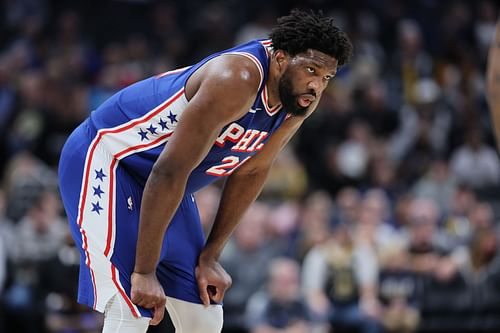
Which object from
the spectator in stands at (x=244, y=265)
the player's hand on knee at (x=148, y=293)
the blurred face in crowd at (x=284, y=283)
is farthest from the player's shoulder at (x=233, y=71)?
the spectator in stands at (x=244, y=265)

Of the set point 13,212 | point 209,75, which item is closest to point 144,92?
point 209,75

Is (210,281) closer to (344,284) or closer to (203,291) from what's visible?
(203,291)

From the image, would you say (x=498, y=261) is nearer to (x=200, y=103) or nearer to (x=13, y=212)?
(x=13, y=212)

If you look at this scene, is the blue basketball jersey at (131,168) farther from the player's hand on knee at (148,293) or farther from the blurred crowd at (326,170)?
the blurred crowd at (326,170)

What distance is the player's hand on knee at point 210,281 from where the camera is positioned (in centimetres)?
420

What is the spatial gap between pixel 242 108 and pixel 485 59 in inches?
403

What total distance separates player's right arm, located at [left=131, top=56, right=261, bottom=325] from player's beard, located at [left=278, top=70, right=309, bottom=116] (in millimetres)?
130

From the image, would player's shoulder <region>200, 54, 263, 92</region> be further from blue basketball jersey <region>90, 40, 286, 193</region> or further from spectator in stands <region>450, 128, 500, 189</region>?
spectator in stands <region>450, 128, 500, 189</region>

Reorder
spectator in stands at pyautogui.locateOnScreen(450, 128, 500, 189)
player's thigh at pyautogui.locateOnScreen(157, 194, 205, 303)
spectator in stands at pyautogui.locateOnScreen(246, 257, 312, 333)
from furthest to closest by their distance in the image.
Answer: spectator in stands at pyautogui.locateOnScreen(450, 128, 500, 189)
spectator in stands at pyautogui.locateOnScreen(246, 257, 312, 333)
player's thigh at pyautogui.locateOnScreen(157, 194, 205, 303)

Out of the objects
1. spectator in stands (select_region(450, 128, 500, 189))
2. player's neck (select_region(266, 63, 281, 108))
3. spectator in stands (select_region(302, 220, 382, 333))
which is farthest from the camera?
spectator in stands (select_region(450, 128, 500, 189))

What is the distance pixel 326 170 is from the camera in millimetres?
11445

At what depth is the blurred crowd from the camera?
8.84 meters

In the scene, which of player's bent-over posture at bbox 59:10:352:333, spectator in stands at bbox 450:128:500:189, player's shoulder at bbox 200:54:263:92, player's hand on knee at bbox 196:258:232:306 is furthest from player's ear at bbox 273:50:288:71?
spectator in stands at bbox 450:128:500:189

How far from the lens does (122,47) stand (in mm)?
13500
